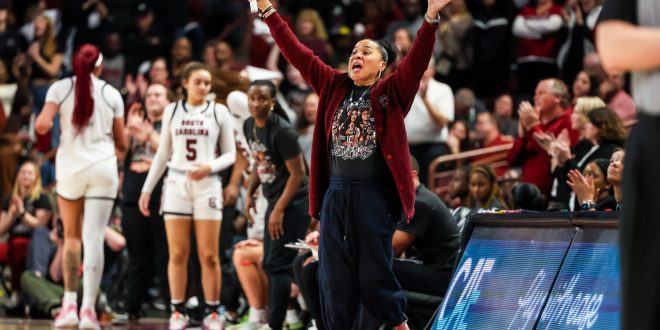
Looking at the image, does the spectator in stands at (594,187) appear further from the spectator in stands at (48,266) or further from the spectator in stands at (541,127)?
the spectator in stands at (48,266)

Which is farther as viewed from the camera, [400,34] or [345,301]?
[400,34]

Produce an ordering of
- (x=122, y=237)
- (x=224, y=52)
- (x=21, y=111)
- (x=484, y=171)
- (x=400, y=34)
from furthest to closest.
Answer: (x=21, y=111)
(x=224, y=52)
(x=400, y=34)
(x=122, y=237)
(x=484, y=171)

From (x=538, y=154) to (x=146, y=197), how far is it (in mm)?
3064

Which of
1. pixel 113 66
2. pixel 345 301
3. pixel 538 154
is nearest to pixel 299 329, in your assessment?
pixel 538 154

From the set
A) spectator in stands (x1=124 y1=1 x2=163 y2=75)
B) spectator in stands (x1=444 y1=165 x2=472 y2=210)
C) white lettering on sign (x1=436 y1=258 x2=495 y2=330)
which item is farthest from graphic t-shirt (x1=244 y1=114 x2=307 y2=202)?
spectator in stands (x1=124 y1=1 x2=163 y2=75)

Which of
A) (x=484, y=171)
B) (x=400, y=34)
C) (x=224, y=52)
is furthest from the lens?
(x=224, y=52)

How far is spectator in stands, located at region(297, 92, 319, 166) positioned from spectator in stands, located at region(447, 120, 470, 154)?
5.04ft

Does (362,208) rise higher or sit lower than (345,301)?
higher

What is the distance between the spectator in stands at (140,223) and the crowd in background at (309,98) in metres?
0.02

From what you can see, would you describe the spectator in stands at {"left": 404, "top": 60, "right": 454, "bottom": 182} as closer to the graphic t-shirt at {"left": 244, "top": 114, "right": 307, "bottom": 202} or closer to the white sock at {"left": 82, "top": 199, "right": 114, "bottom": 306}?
the graphic t-shirt at {"left": 244, "top": 114, "right": 307, "bottom": 202}

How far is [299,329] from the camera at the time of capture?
28.7 feet

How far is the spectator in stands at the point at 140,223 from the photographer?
985 centimetres

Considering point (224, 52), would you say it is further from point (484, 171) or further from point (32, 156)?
point (484, 171)

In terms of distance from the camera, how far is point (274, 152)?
27.0ft
